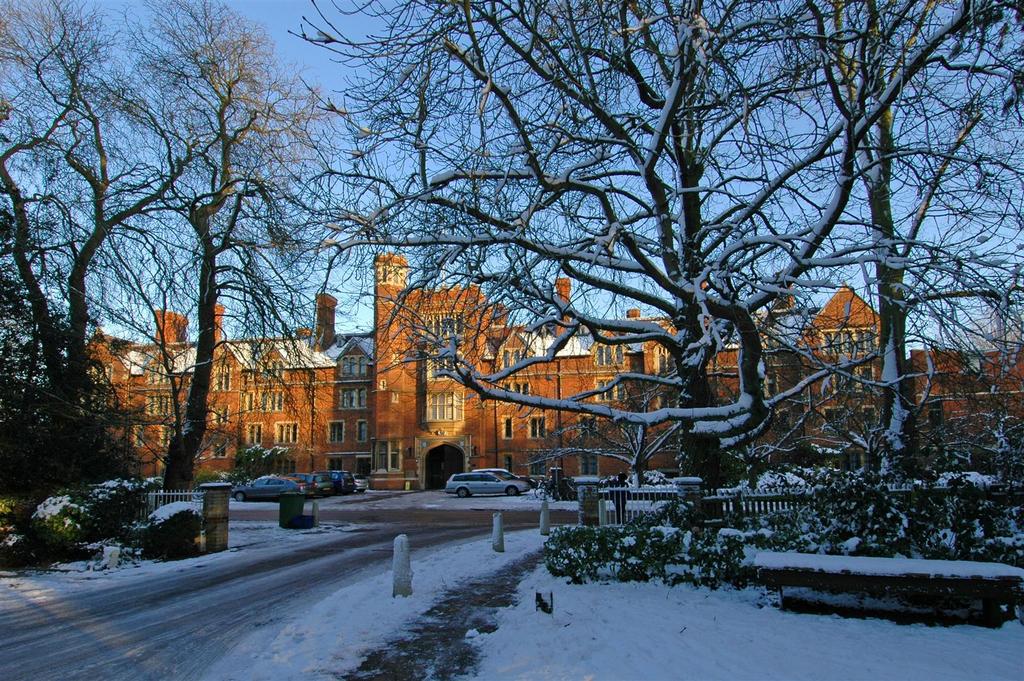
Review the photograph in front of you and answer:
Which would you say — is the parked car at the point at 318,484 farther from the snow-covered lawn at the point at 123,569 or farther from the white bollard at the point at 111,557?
the white bollard at the point at 111,557

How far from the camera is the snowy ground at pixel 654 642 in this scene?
5785mm

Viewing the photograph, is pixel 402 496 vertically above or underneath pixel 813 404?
underneath

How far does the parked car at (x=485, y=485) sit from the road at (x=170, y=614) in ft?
67.4

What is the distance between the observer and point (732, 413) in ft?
31.1

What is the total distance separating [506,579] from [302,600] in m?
3.15

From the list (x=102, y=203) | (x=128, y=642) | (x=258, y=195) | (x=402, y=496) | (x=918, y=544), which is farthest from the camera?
(x=402, y=496)

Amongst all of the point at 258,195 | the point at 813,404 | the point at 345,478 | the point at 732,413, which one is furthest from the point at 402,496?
the point at 732,413

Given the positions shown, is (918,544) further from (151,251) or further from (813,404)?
(151,251)

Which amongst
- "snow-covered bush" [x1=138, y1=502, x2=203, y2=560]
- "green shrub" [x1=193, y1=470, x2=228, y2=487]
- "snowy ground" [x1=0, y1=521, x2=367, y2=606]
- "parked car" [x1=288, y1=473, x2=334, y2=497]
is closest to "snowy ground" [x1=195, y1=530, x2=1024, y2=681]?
"snowy ground" [x1=0, y1=521, x2=367, y2=606]

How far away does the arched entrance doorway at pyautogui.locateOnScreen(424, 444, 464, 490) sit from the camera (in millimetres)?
48188

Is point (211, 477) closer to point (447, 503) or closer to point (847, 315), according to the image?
point (447, 503)

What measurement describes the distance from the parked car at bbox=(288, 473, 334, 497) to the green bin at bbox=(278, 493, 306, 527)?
16.5 meters

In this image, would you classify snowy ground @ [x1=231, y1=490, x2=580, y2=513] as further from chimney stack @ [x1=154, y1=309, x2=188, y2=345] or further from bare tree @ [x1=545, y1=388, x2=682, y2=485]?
chimney stack @ [x1=154, y1=309, x2=188, y2=345]

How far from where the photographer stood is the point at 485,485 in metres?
36.2
